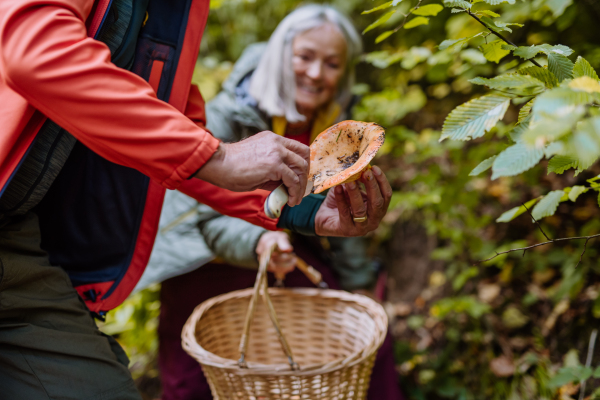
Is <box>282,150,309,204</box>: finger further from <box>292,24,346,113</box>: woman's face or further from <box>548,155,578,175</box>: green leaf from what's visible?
<box>292,24,346,113</box>: woman's face

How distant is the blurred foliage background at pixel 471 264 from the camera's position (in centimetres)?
163

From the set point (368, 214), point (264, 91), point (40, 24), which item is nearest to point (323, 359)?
point (368, 214)

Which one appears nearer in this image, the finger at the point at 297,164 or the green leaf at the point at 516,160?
the green leaf at the point at 516,160

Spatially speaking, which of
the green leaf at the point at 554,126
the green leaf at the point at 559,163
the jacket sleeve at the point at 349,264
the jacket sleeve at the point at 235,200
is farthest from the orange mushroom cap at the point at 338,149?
the jacket sleeve at the point at 349,264

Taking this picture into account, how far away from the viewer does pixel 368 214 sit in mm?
1000

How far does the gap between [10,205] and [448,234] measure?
5.73 ft

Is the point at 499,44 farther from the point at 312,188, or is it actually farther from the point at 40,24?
the point at 40,24

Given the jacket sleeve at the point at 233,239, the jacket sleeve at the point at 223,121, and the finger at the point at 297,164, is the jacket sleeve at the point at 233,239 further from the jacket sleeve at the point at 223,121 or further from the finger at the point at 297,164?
the finger at the point at 297,164

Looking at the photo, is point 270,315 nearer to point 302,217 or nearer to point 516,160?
point 302,217

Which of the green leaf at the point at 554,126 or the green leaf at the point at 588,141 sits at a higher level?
the green leaf at the point at 554,126

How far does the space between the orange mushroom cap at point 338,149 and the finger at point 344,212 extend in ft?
0.20

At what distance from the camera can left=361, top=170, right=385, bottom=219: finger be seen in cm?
91

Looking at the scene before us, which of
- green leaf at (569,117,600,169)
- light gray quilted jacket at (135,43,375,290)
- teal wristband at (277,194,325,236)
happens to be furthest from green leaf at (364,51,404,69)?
green leaf at (569,117,600,169)

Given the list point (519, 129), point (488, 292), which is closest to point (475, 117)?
point (519, 129)
